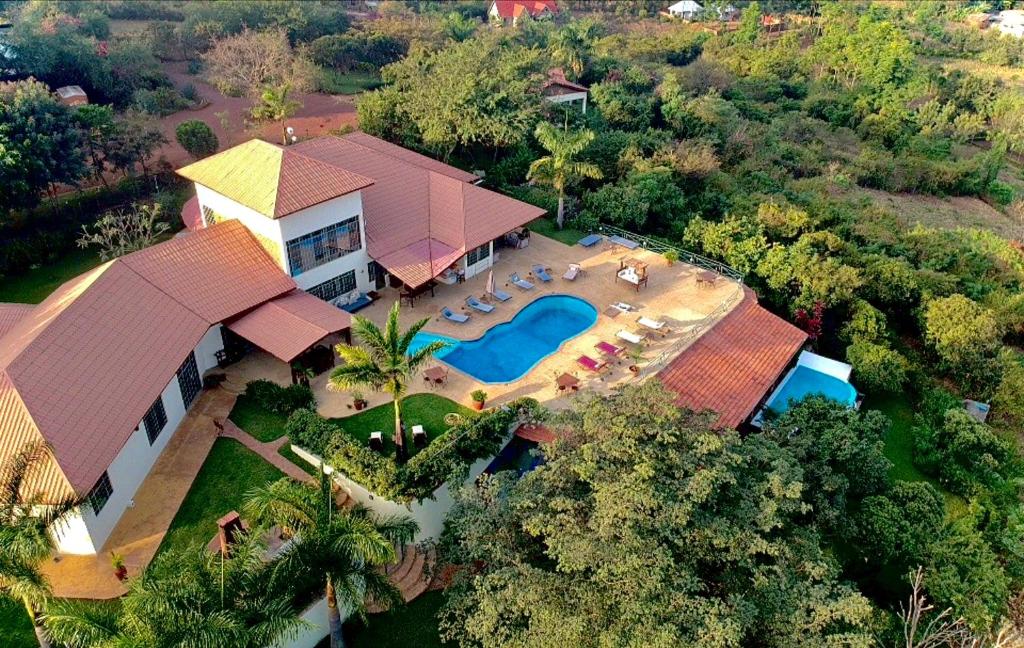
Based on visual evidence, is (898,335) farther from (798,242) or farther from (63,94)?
(63,94)

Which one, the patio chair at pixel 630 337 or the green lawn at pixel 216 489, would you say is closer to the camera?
the green lawn at pixel 216 489

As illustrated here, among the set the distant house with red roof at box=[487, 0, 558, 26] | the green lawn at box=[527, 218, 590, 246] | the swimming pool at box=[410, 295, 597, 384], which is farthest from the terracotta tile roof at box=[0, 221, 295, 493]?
the distant house with red roof at box=[487, 0, 558, 26]

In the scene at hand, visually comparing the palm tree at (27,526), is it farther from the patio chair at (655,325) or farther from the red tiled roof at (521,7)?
the red tiled roof at (521,7)

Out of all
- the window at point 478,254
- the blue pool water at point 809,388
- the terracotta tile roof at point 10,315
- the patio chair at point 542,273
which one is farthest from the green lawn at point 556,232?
the terracotta tile roof at point 10,315

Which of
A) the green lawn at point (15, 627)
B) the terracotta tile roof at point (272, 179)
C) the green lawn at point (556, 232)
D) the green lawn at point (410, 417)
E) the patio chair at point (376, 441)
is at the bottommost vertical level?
the green lawn at point (15, 627)

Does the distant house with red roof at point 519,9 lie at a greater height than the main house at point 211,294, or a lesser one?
lesser

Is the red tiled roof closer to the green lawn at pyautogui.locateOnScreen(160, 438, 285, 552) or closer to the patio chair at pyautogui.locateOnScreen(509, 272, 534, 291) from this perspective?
the patio chair at pyautogui.locateOnScreen(509, 272, 534, 291)
